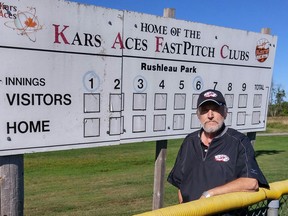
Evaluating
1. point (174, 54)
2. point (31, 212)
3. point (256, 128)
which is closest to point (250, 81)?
point (256, 128)

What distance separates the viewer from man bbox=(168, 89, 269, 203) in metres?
2.30

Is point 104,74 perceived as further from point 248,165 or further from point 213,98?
point 248,165

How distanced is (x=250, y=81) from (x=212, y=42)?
38.3 inches

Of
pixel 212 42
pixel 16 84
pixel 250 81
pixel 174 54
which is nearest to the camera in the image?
pixel 16 84

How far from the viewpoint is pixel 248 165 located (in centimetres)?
235

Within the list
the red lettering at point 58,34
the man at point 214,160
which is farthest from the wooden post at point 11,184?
the man at point 214,160

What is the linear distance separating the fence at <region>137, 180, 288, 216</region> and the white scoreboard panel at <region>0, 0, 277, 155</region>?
179cm

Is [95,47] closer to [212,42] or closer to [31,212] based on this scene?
[212,42]

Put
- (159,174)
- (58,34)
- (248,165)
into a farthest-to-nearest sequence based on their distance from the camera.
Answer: (159,174) → (58,34) → (248,165)

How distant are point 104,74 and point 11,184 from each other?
133cm

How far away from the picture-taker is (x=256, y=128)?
520cm

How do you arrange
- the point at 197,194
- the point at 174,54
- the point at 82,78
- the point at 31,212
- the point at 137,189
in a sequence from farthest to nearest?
the point at 137,189
the point at 31,212
the point at 174,54
the point at 82,78
the point at 197,194

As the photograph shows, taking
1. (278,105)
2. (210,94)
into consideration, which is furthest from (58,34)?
(278,105)

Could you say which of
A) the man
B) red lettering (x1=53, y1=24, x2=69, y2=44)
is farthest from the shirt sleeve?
red lettering (x1=53, y1=24, x2=69, y2=44)
